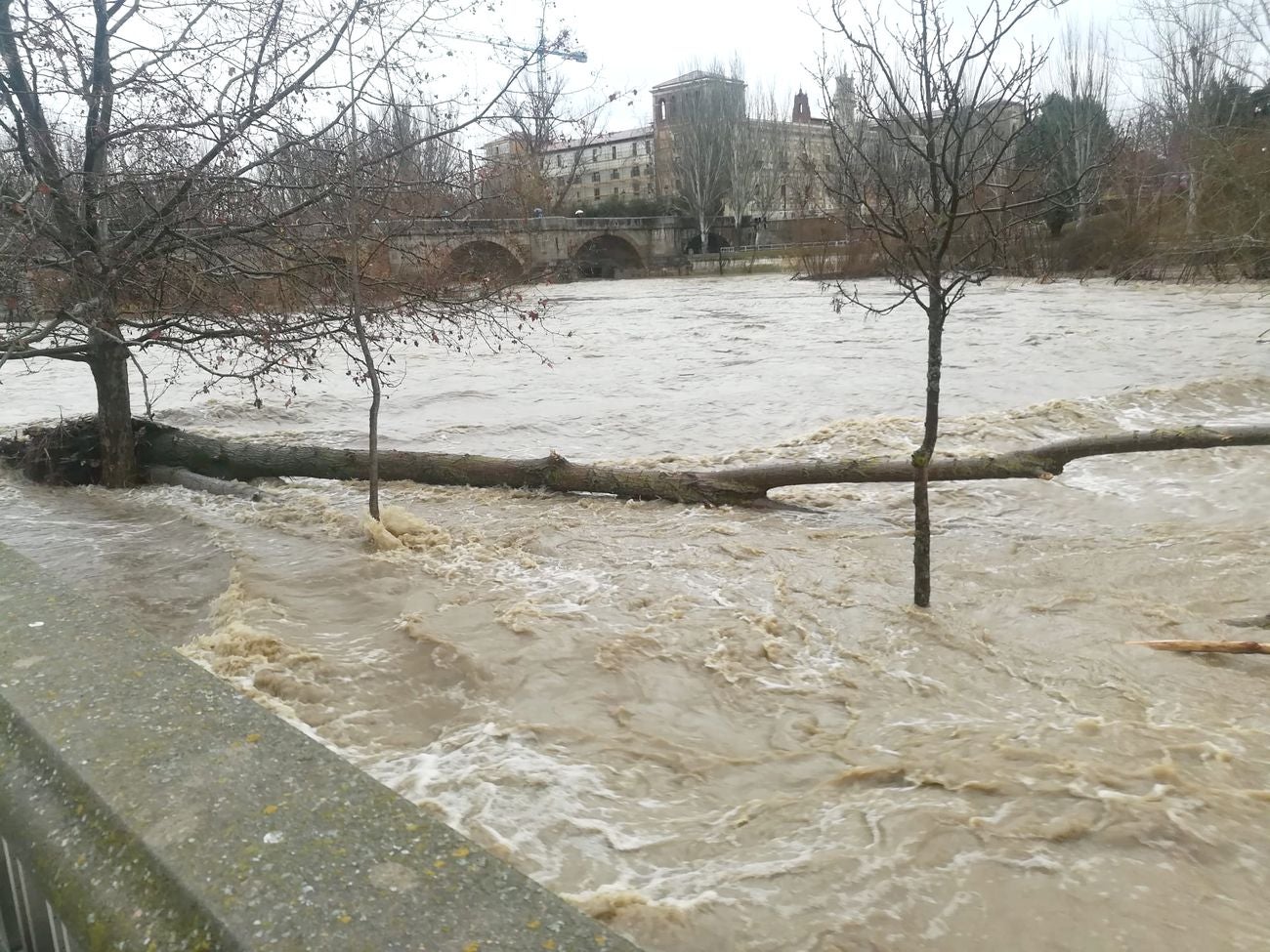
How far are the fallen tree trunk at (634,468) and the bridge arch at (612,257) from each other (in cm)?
4742

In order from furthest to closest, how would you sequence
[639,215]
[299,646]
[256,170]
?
[639,215], [256,170], [299,646]

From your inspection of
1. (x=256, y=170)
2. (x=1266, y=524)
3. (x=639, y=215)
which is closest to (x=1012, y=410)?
(x=1266, y=524)

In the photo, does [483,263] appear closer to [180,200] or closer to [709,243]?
[180,200]

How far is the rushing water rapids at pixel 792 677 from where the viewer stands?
3281 mm

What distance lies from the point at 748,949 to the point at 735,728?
161 centimetres

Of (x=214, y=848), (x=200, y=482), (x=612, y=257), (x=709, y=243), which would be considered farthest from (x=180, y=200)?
(x=709, y=243)

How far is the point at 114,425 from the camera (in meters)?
10.1

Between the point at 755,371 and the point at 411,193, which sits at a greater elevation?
the point at 411,193

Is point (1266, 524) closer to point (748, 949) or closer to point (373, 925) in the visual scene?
point (748, 949)

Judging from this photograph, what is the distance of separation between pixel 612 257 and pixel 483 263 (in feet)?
164

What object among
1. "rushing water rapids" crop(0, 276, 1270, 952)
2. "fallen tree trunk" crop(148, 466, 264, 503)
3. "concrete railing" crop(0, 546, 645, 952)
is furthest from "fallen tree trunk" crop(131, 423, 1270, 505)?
"concrete railing" crop(0, 546, 645, 952)

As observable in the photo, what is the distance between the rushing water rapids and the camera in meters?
3.28

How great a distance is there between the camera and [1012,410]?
1322cm

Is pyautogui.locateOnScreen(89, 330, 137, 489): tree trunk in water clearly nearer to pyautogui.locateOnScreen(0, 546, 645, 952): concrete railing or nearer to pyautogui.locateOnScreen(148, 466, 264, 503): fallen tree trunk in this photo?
pyautogui.locateOnScreen(148, 466, 264, 503): fallen tree trunk
